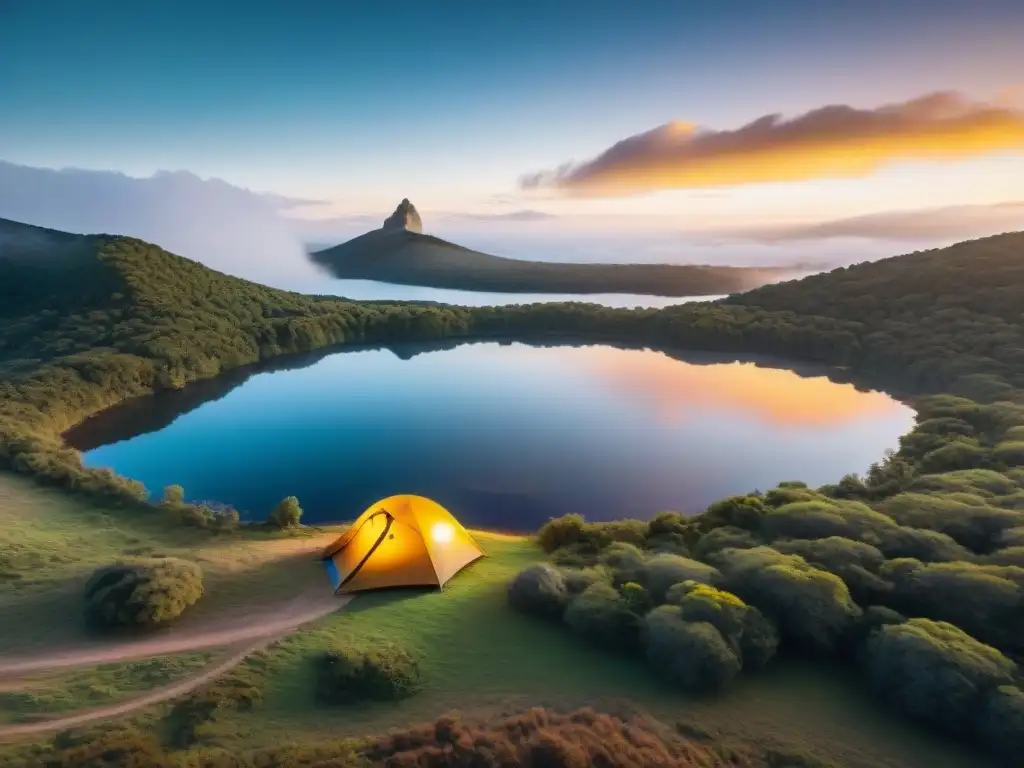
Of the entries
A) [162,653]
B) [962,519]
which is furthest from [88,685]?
[962,519]

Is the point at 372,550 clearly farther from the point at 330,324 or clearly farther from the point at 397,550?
the point at 330,324

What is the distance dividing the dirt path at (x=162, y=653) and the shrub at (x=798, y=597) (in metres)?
9.84

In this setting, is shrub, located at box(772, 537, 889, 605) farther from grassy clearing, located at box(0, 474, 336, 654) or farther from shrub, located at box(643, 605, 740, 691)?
grassy clearing, located at box(0, 474, 336, 654)

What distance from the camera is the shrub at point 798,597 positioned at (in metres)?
13.1

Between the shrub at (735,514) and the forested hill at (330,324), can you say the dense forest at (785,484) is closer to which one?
the shrub at (735,514)

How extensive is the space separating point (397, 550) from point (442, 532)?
1443mm

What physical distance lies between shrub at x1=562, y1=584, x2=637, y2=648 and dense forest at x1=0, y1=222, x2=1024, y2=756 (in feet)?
0.17

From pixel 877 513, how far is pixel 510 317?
57.2 metres

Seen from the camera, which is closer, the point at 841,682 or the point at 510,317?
the point at 841,682

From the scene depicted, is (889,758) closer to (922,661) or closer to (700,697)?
(922,661)

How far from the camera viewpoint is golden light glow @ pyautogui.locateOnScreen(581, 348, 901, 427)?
39.2 metres

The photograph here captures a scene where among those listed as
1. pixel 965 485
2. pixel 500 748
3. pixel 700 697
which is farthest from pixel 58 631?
pixel 965 485

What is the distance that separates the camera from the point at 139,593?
14031 millimetres

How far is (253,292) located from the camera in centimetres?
6888
